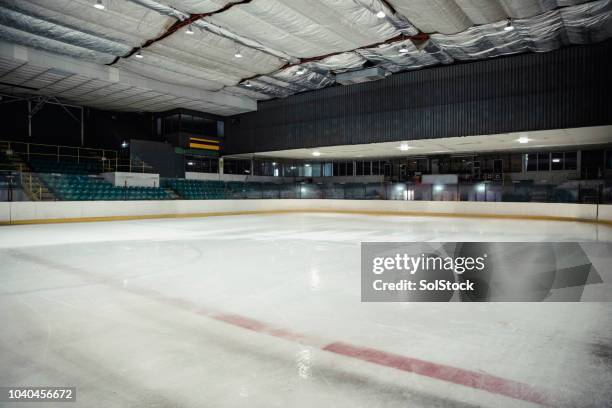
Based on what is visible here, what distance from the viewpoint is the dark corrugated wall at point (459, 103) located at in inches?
556

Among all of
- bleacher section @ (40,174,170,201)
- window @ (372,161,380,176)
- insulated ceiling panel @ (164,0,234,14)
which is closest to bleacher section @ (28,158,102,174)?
bleacher section @ (40,174,170,201)

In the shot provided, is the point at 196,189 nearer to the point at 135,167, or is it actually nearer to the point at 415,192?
the point at 135,167

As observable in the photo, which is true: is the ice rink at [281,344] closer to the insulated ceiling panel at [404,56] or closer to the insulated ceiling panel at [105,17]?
the insulated ceiling panel at [105,17]

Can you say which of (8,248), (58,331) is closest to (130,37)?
(8,248)

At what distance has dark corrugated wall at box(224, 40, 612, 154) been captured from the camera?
14117mm

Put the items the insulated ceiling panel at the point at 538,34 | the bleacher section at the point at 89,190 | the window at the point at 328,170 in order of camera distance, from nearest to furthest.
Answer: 1. the insulated ceiling panel at the point at 538,34
2. the bleacher section at the point at 89,190
3. the window at the point at 328,170

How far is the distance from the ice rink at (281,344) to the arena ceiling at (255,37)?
8990 millimetres

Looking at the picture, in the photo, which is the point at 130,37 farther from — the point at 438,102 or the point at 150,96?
the point at 438,102

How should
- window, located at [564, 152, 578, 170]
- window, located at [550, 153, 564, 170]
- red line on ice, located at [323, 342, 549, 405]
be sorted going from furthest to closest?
window, located at [550, 153, 564, 170] → window, located at [564, 152, 578, 170] → red line on ice, located at [323, 342, 549, 405]

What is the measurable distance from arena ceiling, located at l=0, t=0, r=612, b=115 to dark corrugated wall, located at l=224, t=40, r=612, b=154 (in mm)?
761

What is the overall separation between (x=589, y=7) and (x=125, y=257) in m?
14.3

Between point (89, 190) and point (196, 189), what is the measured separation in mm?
6006

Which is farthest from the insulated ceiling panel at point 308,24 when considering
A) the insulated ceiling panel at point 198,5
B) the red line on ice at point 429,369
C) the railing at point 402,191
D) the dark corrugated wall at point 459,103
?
the red line on ice at point 429,369

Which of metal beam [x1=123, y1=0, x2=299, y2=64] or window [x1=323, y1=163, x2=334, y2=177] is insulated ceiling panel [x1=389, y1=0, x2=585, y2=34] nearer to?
metal beam [x1=123, y1=0, x2=299, y2=64]
